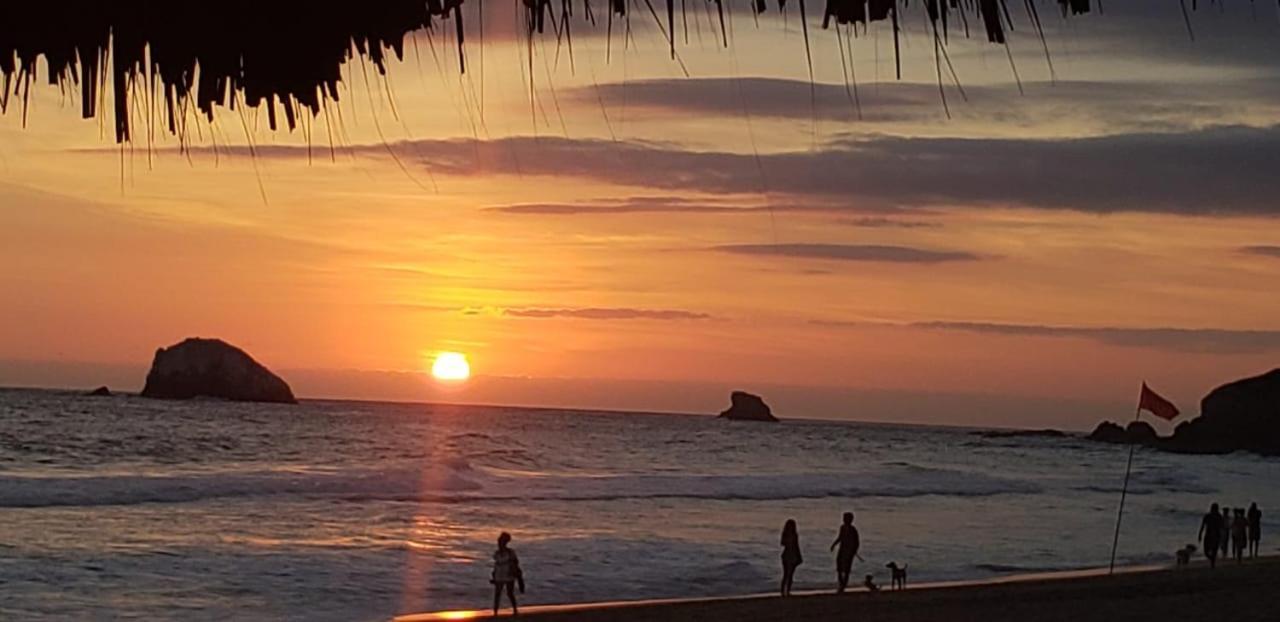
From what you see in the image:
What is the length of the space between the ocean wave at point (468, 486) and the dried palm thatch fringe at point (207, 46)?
34131 mm

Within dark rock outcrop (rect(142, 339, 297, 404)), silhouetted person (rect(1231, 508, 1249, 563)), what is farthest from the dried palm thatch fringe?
dark rock outcrop (rect(142, 339, 297, 404))

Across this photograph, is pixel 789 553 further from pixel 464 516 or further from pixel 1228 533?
pixel 464 516

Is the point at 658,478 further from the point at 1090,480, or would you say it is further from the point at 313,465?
the point at 1090,480

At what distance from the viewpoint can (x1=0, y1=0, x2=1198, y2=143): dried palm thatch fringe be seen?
2.87m

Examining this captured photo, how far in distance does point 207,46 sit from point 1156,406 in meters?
19.7

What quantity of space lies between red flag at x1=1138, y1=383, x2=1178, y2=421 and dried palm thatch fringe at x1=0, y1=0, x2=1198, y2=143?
63.1ft

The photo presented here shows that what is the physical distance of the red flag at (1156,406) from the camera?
2081 centimetres

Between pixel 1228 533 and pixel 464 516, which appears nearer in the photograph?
pixel 1228 533

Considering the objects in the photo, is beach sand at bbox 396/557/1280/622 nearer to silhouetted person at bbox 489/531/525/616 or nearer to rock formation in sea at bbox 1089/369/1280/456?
silhouetted person at bbox 489/531/525/616

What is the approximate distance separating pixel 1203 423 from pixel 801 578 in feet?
283

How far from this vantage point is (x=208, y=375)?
121m

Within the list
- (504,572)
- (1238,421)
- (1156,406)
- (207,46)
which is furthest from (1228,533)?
(1238,421)

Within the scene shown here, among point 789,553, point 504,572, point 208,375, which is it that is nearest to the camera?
point 504,572

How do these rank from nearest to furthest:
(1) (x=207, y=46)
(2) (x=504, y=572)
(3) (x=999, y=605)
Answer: (1) (x=207, y=46) → (2) (x=504, y=572) → (3) (x=999, y=605)
